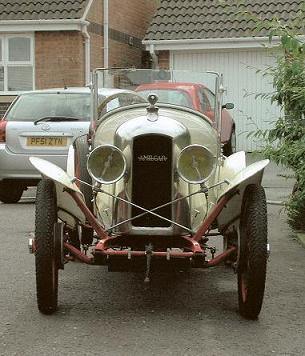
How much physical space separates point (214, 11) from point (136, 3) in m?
3.84

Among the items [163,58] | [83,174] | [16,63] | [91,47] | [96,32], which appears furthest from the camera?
[163,58]

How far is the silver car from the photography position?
12383 mm

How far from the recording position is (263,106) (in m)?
23.1

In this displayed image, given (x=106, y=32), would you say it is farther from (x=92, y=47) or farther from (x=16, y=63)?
(x=16, y=63)

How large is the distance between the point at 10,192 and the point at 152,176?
→ 7272mm

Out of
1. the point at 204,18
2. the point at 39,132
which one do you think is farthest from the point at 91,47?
the point at 39,132

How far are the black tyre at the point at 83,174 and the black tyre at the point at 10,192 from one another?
540cm

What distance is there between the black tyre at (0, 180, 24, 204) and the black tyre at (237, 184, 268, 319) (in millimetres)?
7447

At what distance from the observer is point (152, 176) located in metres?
6.18

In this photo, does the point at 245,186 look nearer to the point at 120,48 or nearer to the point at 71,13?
the point at 71,13

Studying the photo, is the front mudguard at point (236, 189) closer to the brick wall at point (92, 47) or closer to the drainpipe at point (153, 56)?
the brick wall at point (92, 47)

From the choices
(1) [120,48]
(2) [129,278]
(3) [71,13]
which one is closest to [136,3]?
(1) [120,48]

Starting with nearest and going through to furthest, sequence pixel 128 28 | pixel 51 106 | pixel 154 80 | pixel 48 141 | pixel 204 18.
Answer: pixel 154 80 → pixel 48 141 → pixel 51 106 → pixel 204 18 → pixel 128 28

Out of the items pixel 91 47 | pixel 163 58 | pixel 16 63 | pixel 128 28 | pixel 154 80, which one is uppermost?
pixel 128 28
